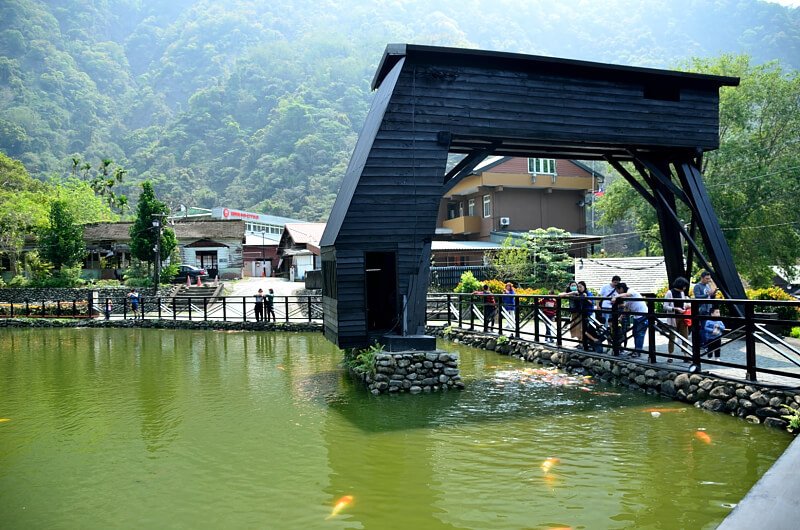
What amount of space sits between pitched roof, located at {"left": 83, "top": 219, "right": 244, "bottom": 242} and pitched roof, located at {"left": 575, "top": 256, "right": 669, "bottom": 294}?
27747 millimetres

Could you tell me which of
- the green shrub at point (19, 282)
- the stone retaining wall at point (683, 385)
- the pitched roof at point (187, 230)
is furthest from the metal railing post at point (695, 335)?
the pitched roof at point (187, 230)

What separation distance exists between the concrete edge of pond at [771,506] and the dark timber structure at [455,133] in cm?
974

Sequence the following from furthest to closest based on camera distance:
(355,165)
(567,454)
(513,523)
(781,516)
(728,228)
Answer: (728,228), (355,165), (567,454), (513,523), (781,516)

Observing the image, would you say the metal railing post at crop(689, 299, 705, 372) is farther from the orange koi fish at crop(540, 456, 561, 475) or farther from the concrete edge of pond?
the concrete edge of pond

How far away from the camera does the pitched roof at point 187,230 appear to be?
148 ft

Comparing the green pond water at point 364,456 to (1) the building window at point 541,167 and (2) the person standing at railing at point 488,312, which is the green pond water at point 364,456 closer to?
(2) the person standing at railing at point 488,312

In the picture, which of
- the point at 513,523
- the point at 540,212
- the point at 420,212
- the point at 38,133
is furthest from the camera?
the point at 38,133

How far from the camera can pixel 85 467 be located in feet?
24.1

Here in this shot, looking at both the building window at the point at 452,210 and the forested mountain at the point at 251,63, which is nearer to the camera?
the building window at the point at 452,210

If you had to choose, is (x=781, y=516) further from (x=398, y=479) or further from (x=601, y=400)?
(x=601, y=400)

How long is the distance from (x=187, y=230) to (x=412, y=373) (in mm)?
40131

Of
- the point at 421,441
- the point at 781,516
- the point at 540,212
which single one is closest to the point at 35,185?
the point at 540,212

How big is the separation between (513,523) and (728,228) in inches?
988

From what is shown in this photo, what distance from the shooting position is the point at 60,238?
1492 inches
